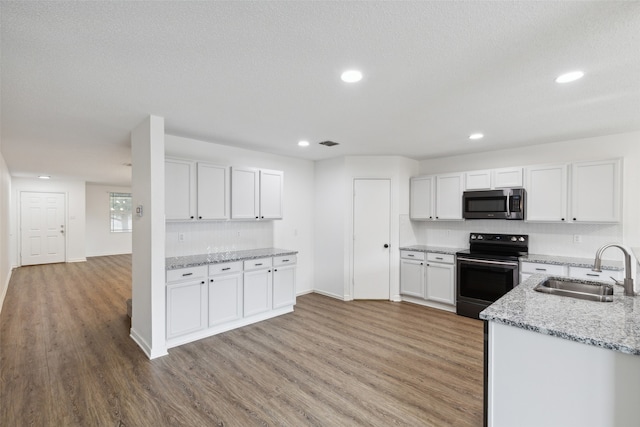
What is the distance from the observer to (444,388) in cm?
256

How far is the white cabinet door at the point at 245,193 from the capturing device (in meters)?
4.12

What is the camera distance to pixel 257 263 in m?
4.10

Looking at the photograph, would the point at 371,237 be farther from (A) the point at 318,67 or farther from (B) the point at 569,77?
(A) the point at 318,67

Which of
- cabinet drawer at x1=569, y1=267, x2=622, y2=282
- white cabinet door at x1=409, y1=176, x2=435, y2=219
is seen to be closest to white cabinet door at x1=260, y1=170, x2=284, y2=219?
white cabinet door at x1=409, y1=176, x2=435, y2=219

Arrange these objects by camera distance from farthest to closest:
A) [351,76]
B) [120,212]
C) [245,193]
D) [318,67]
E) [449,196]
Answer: [120,212] < [449,196] < [245,193] < [351,76] < [318,67]

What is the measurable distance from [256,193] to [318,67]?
101 inches

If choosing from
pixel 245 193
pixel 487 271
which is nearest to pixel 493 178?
pixel 487 271

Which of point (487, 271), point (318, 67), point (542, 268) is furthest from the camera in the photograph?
point (487, 271)

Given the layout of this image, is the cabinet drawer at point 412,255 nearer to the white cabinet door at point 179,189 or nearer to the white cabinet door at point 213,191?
the white cabinet door at point 213,191

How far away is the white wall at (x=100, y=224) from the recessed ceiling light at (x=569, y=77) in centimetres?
1155

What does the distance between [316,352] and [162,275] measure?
1792 mm

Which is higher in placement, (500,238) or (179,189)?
(179,189)

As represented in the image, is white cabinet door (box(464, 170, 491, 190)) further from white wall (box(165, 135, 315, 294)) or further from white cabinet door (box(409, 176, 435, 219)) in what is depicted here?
white wall (box(165, 135, 315, 294))

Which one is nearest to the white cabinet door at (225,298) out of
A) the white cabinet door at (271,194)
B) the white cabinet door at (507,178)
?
the white cabinet door at (271,194)
